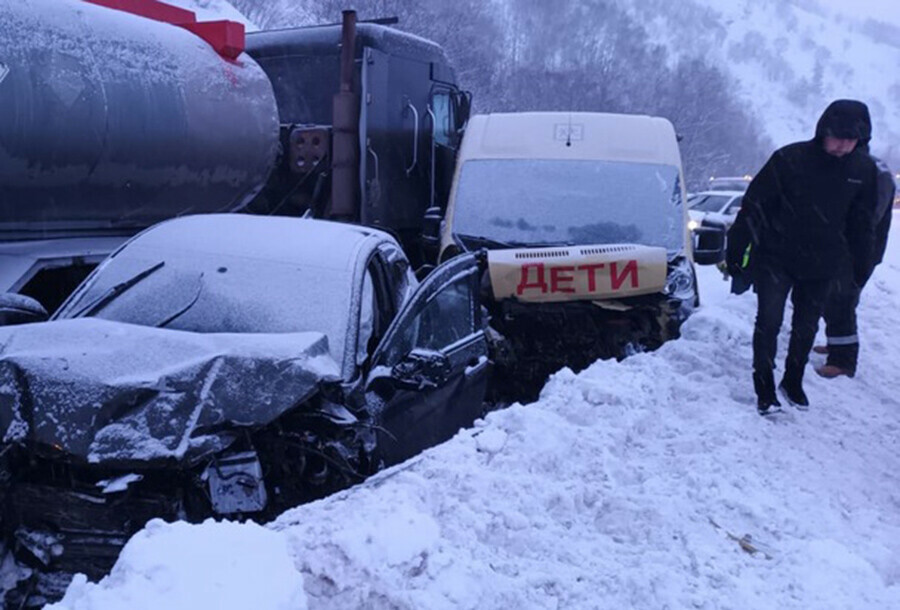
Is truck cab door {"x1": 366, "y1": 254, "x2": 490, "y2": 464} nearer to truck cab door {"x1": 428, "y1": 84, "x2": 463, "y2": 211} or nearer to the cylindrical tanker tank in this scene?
the cylindrical tanker tank

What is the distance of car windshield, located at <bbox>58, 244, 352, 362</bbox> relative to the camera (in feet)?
14.3

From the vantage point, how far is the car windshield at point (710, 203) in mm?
22891

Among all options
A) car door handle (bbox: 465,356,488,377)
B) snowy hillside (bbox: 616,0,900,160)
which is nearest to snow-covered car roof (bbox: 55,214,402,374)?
car door handle (bbox: 465,356,488,377)

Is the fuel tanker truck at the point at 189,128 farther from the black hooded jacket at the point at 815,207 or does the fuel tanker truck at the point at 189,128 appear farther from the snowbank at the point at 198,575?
the black hooded jacket at the point at 815,207

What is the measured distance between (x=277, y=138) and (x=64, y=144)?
2.73 meters

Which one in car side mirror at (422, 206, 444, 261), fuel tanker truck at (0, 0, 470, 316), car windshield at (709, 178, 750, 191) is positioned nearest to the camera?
fuel tanker truck at (0, 0, 470, 316)

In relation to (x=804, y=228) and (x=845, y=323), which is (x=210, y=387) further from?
(x=845, y=323)

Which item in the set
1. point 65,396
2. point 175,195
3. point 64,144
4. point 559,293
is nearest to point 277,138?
point 175,195

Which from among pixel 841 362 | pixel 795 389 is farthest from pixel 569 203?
pixel 795 389

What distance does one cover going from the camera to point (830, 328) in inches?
255

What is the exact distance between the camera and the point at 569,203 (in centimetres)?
745

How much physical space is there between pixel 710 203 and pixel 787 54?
509 feet

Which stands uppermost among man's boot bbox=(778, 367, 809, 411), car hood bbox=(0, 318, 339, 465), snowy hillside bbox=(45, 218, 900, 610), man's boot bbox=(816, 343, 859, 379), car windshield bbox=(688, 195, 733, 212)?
car hood bbox=(0, 318, 339, 465)

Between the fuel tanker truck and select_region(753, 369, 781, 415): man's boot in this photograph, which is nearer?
select_region(753, 369, 781, 415): man's boot
